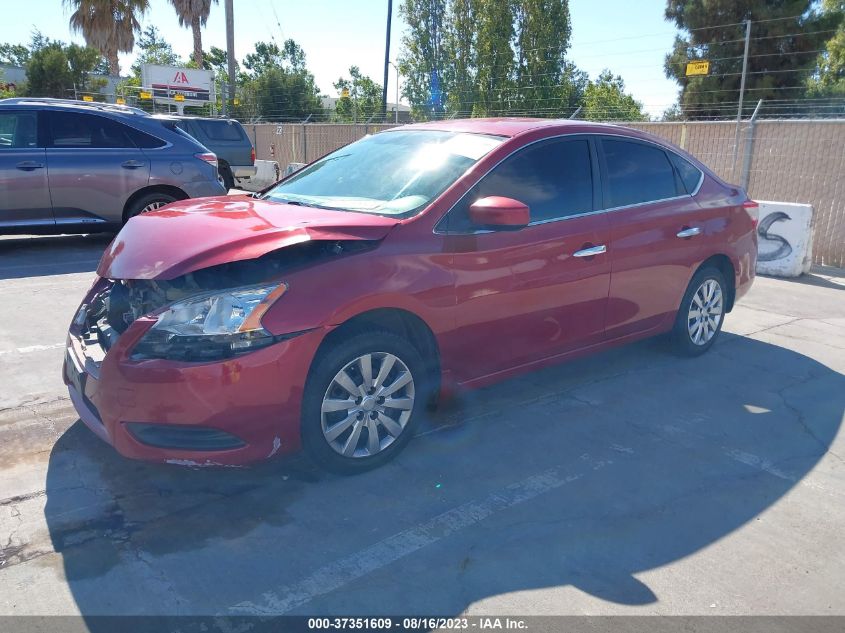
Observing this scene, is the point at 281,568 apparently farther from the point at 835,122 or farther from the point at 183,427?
the point at 835,122

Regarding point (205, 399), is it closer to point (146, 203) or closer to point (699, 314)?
point (699, 314)

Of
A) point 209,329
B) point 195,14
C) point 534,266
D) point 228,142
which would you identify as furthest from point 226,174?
point 195,14

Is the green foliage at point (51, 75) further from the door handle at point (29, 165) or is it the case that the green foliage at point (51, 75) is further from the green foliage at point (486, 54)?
the door handle at point (29, 165)

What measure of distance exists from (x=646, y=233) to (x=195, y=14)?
3653cm

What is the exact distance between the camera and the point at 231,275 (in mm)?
3441

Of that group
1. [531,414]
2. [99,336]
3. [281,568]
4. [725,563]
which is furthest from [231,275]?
[725,563]

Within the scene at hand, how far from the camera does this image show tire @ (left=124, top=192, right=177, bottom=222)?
9383mm

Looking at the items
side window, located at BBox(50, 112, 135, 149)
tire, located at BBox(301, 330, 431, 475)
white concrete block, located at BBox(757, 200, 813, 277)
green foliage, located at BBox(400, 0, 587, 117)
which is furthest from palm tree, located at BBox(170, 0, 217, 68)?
tire, located at BBox(301, 330, 431, 475)

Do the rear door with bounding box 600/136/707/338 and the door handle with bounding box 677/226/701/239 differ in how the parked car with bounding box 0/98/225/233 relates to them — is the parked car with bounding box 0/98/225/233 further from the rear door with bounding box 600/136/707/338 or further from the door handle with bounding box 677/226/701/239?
the door handle with bounding box 677/226/701/239

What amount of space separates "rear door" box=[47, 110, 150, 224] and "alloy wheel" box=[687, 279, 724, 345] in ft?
22.5

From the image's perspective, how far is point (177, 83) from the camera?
32625 millimetres

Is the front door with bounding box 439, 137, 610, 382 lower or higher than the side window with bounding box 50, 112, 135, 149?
lower

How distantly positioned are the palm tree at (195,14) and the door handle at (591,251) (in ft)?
119

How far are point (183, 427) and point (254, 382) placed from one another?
38cm
